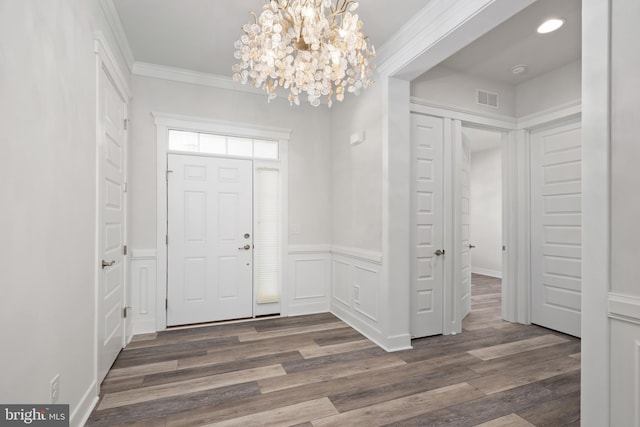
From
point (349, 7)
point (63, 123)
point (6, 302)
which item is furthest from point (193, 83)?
point (6, 302)

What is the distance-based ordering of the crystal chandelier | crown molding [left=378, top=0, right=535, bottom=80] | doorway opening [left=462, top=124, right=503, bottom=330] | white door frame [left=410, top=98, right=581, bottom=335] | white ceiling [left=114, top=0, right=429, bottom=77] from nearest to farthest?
1. the crystal chandelier
2. crown molding [left=378, top=0, right=535, bottom=80]
3. white ceiling [left=114, top=0, right=429, bottom=77]
4. white door frame [left=410, top=98, right=581, bottom=335]
5. doorway opening [left=462, top=124, right=503, bottom=330]

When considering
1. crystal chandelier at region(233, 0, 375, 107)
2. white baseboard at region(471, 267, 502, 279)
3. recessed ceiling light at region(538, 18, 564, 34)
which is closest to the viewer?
crystal chandelier at region(233, 0, 375, 107)

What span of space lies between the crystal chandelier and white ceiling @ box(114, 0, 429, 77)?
0.88 metres

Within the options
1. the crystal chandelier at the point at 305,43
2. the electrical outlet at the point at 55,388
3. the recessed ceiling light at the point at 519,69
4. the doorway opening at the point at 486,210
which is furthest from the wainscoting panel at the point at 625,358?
the doorway opening at the point at 486,210

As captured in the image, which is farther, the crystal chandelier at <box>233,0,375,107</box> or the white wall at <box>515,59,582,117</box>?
the white wall at <box>515,59,582,117</box>

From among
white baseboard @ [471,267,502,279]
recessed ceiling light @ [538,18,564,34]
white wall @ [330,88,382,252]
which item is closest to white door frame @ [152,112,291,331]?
white wall @ [330,88,382,252]

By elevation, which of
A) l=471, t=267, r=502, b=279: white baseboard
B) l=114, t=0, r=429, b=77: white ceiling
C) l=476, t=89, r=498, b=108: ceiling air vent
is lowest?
l=471, t=267, r=502, b=279: white baseboard

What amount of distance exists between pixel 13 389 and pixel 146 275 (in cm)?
238

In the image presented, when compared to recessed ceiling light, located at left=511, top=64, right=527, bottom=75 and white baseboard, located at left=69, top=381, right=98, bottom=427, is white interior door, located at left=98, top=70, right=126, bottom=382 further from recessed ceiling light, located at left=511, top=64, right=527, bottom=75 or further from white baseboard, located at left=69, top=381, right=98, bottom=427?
recessed ceiling light, located at left=511, top=64, right=527, bottom=75

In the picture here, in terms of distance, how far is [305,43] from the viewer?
6.15 ft

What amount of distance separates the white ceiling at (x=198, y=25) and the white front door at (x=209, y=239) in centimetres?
113

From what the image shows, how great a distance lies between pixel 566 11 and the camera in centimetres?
255

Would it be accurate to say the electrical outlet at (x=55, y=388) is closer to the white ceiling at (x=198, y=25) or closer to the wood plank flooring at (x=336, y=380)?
the wood plank flooring at (x=336, y=380)

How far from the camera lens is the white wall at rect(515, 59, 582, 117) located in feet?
11.0
